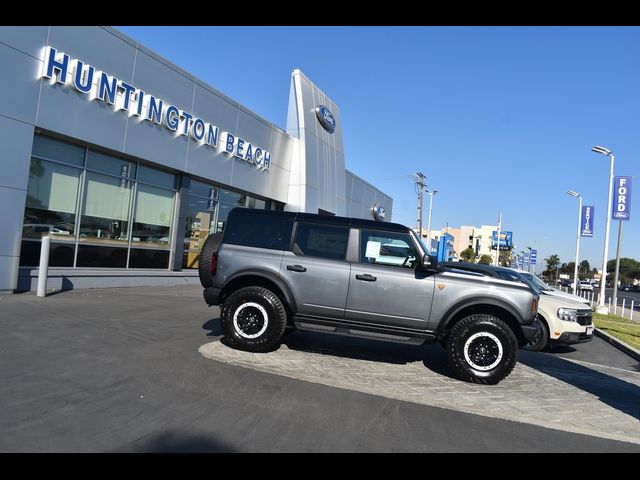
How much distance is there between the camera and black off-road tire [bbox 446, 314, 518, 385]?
19.9ft

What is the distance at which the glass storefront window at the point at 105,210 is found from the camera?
1214 centimetres

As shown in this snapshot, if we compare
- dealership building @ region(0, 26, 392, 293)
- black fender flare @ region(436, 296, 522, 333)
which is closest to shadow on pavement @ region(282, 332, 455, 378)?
black fender flare @ region(436, 296, 522, 333)

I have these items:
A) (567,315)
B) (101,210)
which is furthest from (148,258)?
(567,315)

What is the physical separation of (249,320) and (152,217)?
895cm

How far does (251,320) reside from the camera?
6.70 meters

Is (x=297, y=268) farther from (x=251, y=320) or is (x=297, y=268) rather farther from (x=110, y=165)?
(x=110, y=165)

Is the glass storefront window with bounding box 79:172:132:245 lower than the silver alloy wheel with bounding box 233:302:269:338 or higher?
higher

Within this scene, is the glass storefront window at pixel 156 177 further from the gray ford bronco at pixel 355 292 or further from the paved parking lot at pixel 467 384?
the paved parking lot at pixel 467 384

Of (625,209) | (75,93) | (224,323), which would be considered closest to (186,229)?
(75,93)

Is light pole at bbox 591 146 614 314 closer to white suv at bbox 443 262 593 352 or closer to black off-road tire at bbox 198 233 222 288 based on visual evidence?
white suv at bbox 443 262 593 352

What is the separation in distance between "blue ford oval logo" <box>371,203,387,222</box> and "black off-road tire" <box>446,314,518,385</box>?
88.4 ft

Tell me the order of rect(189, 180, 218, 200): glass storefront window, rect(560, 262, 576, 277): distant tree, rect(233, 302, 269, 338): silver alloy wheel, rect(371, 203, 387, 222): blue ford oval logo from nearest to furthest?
rect(233, 302, 269, 338): silver alloy wheel, rect(189, 180, 218, 200): glass storefront window, rect(371, 203, 387, 222): blue ford oval logo, rect(560, 262, 576, 277): distant tree
